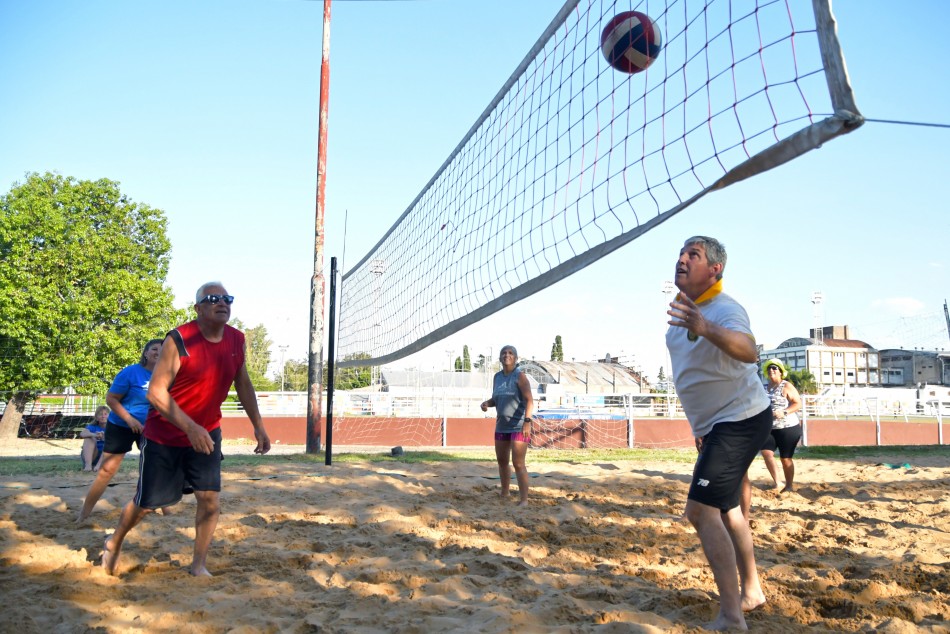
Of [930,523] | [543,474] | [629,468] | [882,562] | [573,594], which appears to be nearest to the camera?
[573,594]

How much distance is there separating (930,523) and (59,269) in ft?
70.5

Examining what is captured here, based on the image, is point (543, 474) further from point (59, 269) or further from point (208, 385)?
point (59, 269)

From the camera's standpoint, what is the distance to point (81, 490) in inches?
229

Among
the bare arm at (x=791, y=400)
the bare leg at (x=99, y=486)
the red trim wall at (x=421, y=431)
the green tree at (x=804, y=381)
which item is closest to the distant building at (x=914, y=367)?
the green tree at (x=804, y=381)

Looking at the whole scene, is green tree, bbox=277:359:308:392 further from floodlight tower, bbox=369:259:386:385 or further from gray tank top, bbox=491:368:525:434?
gray tank top, bbox=491:368:525:434

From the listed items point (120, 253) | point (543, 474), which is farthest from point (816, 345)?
point (543, 474)

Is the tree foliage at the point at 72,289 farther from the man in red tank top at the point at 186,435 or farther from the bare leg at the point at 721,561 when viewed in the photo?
the bare leg at the point at 721,561

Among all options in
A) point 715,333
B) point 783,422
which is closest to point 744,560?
point 715,333

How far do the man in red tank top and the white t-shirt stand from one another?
6.35 feet

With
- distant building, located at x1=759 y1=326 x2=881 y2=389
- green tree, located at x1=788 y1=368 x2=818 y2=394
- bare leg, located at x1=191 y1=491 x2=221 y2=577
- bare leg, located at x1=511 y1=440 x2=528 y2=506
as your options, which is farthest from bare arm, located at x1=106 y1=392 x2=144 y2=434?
distant building, located at x1=759 y1=326 x2=881 y2=389

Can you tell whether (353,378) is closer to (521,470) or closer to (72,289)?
(72,289)

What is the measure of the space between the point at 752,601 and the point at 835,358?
74703 mm

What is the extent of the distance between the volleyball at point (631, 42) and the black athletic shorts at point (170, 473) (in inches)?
131

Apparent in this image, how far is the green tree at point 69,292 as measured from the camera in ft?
63.2
